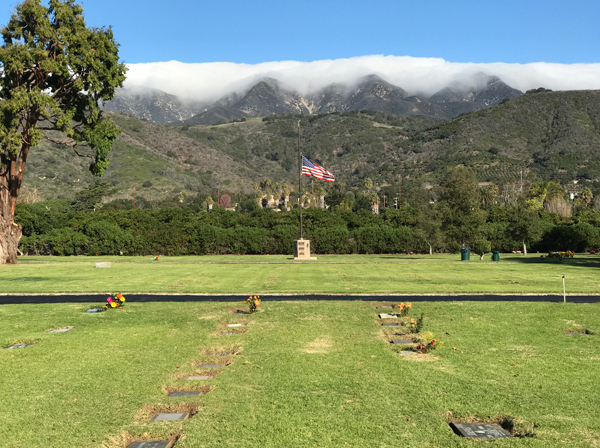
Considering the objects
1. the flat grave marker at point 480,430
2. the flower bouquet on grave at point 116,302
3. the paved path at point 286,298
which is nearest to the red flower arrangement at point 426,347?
the flat grave marker at point 480,430

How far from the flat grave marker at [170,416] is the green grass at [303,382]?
0.18 meters

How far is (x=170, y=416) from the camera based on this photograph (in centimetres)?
678

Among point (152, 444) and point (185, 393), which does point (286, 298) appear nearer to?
point (185, 393)

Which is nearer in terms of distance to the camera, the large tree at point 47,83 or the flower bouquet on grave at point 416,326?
the flower bouquet on grave at point 416,326

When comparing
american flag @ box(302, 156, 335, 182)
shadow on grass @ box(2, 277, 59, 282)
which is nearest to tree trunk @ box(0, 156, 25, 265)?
shadow on grass @ box(2, 277, 59, 282)

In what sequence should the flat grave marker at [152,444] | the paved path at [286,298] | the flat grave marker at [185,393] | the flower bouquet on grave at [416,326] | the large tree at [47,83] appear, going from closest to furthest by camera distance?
the flat grave marker at [152,444], the flat grave marker at [185,393], the flower bouquet on grave at [416,326], the paved path at [286,298], the large tree at [47,83]

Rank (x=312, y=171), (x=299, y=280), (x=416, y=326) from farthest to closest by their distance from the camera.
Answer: (x=312, y=171) → (x=299, y=280) → (x=416, y=326)

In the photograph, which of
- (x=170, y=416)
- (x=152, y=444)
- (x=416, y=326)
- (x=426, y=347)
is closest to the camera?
(x=152, y=444)

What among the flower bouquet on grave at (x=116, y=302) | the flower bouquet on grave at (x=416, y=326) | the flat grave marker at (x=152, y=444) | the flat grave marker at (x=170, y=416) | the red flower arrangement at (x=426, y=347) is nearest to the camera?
the flat grave marker at (x=152, y=444)

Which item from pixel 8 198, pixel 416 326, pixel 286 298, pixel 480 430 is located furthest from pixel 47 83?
pixel 480 430

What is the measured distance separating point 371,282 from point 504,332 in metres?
12.6

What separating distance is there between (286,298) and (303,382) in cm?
1095

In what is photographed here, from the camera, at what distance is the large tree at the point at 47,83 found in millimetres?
32562

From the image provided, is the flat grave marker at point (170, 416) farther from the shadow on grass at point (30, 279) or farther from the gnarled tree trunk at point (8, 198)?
the gnarled tree trunk at point (8, 198)
